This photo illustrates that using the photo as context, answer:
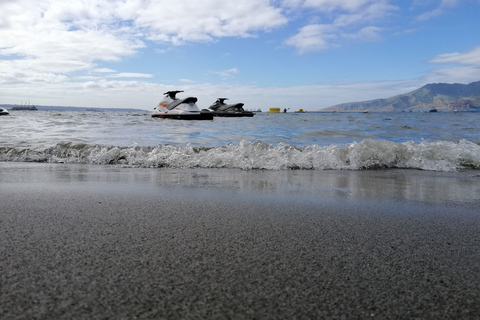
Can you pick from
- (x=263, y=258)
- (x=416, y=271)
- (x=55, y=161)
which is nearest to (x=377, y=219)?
(x=416, y=271)

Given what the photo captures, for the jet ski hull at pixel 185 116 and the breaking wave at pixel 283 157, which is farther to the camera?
the jet ski hull at pixel 185 116

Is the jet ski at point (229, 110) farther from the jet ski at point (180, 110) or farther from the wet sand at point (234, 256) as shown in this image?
the wet sand at point (234, 256)

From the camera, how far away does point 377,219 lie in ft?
8.29

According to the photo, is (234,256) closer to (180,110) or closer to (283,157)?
(283,157)

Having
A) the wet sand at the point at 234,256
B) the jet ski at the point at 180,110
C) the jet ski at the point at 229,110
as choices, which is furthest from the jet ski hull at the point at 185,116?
the wet sand at the point at 234,256

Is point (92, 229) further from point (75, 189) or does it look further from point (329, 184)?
point (329, 184)

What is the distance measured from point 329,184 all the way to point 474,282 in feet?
9.68

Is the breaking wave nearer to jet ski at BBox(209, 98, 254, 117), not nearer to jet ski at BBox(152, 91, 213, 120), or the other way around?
jet ski at BBox(152, 91, 213, 120)

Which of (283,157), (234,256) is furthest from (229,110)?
(234,256)

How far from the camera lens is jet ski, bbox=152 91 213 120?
113ft

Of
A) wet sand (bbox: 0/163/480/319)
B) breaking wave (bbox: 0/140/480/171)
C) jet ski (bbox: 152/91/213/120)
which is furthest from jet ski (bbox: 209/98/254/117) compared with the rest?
wet sand (bbox: 0/163/480/319)

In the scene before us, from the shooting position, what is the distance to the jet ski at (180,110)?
34.5 metres

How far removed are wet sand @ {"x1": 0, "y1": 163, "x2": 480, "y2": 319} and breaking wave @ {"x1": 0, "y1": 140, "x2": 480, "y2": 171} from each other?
2866mm

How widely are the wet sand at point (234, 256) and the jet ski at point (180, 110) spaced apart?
104 feet
